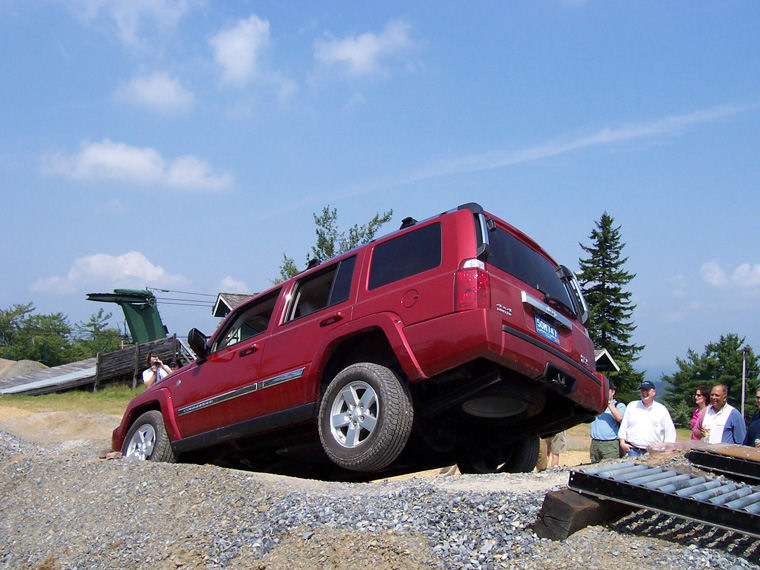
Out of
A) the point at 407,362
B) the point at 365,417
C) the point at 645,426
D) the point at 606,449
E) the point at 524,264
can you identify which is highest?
the point at 524,264

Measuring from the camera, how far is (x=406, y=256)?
5215 mm

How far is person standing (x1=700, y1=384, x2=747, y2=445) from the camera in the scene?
268 inches

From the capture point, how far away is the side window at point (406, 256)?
4.99 meters

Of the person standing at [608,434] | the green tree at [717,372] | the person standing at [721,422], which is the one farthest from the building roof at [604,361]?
the green tree at [717,372]

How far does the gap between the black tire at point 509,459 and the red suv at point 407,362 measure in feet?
0.05

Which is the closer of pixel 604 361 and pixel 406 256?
pixel 406 256

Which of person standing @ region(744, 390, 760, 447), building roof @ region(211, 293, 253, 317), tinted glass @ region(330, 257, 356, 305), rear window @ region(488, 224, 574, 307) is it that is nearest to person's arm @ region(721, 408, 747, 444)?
person standing @ region(744, 390, 760, 447)

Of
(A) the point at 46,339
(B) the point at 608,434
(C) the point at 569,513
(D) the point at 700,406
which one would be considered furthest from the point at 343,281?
(A) the point at 46,339

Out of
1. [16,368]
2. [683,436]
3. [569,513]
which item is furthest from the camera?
[16,368]

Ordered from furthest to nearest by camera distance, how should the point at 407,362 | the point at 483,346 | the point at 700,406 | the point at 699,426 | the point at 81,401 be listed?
1. the point at 81,401
2. the point at 700,406
3. the point at 699,426
4. the point at 407,362
5. the point at 483,346

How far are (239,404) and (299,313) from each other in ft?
3.34

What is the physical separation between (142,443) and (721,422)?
20.3 ft

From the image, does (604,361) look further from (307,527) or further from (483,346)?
(307,527)

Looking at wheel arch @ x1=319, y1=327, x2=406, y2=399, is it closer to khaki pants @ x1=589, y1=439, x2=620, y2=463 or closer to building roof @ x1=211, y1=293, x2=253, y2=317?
khaki pants @ x1=589, y1=439, x2=620, y2=463
